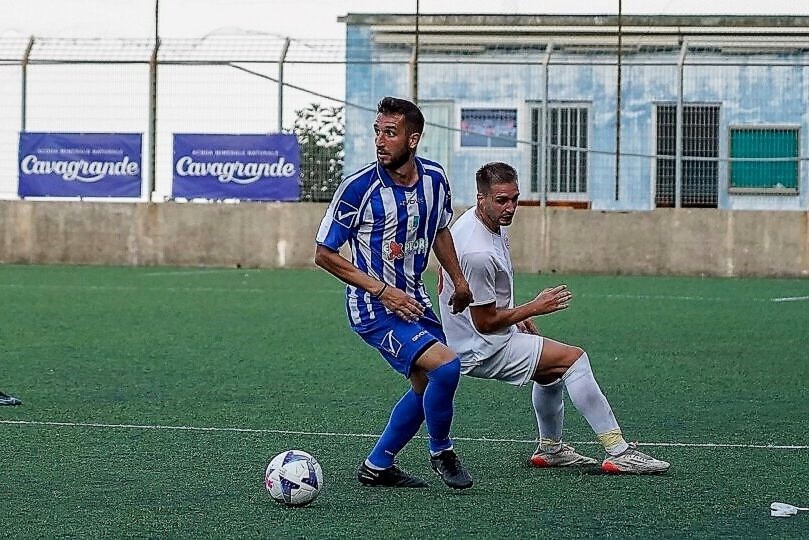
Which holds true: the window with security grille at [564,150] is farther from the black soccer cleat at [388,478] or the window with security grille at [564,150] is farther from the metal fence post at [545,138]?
the black soccer cleat at [388,478]

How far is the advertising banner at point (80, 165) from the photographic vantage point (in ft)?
80.7

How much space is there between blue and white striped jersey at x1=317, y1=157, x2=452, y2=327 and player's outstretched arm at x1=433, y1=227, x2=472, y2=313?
17cm

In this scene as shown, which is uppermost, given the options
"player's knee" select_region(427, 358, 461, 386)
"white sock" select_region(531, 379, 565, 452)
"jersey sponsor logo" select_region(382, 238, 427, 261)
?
"jersey sponsor logo" select_region(382, 238, 427, 261)

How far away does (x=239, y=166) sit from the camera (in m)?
24.2

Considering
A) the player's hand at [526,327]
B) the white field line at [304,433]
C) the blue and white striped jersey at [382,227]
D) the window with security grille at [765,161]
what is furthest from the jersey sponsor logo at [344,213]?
the window with security grille at [765,161]

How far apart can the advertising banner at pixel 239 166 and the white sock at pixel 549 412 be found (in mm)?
17359

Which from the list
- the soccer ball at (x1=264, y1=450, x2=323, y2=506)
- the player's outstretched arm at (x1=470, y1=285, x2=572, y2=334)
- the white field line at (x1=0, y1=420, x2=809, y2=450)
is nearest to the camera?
the soccer ball at (x1=264, y1=450, x2=323, y2=506)

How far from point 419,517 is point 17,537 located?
141 cm

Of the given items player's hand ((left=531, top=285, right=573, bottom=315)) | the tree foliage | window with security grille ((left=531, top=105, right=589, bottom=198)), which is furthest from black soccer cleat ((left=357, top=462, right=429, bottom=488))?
window with security grille ((left=531, top=105, right=589, bottom=198))

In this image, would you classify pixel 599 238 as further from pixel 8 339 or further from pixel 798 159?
pixel 8 339

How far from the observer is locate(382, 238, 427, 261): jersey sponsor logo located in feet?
20.4

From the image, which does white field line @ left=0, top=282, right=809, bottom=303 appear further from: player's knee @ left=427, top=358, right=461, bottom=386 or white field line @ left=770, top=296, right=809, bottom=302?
player's knee @ left=427, top=358, right=461, bottom=386

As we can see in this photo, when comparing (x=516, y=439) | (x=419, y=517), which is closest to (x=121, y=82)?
(x=516, y=439)

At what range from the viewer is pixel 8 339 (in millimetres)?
12742
